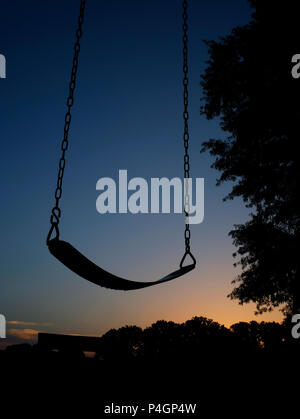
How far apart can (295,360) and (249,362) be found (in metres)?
0.74

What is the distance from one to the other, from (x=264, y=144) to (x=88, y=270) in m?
9.54

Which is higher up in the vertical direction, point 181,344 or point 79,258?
point 79,258

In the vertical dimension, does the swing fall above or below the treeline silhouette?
above

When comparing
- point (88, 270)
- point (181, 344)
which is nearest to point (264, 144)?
point (181, 344)

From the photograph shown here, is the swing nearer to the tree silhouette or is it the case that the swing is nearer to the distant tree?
the distant tree

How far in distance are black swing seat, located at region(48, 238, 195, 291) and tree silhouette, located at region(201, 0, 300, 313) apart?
744cm

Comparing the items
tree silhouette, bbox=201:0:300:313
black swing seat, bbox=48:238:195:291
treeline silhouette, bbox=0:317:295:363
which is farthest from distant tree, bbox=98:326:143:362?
tree silhouette, bbox=201:0:300:313

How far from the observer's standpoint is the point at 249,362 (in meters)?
6.06

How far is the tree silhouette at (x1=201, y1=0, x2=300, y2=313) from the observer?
1103 cm

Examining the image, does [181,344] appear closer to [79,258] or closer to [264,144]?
[79,258]

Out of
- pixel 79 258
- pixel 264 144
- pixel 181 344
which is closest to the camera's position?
pixel 79 258

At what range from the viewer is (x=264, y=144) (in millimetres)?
12039

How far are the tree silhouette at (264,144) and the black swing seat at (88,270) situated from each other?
744 cm
